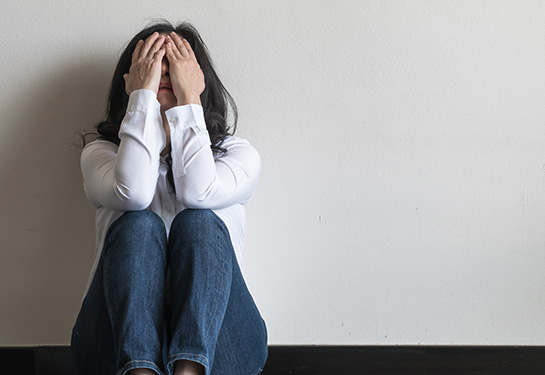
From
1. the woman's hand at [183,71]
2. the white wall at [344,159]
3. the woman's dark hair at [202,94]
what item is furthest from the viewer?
the white wall at [344,159]

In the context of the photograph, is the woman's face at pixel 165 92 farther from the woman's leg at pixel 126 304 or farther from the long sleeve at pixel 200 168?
the woman's leg at pixel 126 304

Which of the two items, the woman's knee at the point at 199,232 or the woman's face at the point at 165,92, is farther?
the woman's face at the point at 165,92

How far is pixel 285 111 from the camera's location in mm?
1540

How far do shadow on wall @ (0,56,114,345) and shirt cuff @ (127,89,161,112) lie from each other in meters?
0.32

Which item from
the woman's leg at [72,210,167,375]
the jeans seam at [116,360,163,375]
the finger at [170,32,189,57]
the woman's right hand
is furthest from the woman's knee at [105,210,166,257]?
the finger at [170,32,189,57]

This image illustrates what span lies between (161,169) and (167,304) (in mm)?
351

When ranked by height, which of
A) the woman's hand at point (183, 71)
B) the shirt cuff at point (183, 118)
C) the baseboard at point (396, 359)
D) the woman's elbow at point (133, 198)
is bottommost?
the baseboard at point (396, 359)

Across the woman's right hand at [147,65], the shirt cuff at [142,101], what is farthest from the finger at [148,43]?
the shirt cuff at [142,101]

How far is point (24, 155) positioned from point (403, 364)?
1.13 meters

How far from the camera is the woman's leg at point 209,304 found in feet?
3.33

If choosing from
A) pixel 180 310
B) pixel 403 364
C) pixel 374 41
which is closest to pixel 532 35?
pixel 374 41

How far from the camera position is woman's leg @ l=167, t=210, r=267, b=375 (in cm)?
102

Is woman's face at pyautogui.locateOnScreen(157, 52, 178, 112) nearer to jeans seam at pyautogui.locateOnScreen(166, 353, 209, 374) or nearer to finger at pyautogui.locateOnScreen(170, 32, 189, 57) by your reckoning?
finger at pyautogui.locateOnScreen(170, 32, 189, 57)

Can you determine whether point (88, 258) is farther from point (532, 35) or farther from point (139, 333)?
point (532, 35)
